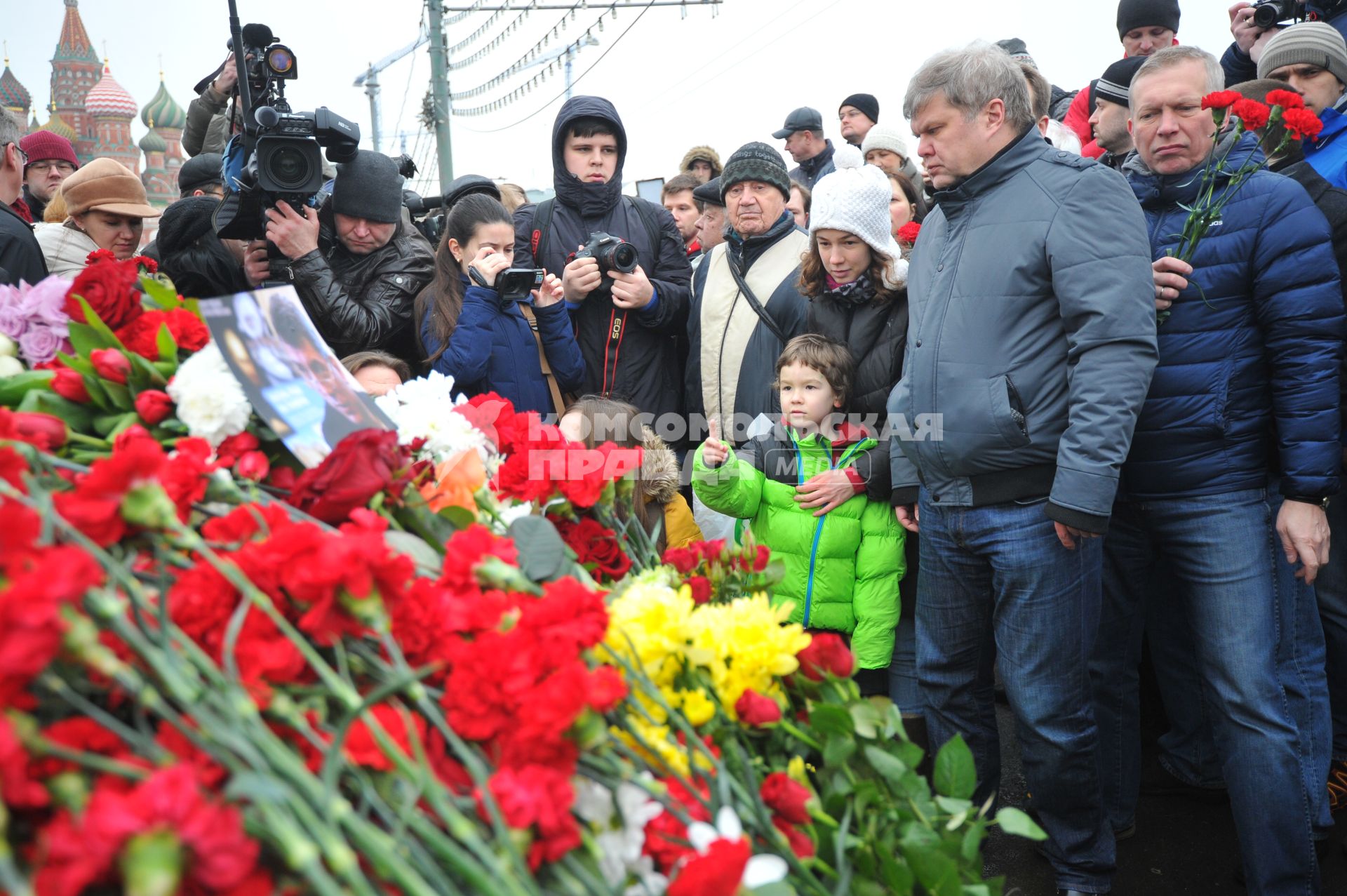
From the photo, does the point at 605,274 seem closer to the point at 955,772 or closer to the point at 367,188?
the point at 367,188

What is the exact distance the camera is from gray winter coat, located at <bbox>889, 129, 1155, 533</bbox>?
210 centimetres

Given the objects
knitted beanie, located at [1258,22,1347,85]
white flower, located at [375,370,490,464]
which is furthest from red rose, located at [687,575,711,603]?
knitted beanie, located at [1258,22,1347,85]

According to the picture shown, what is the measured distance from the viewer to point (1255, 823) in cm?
225

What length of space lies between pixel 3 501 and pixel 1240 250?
2.42 metres

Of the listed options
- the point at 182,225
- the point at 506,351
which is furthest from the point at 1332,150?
the point at 182,225

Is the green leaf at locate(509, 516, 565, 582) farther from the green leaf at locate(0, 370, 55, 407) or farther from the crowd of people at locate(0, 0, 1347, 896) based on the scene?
the crowd of people at locate(0, 0, 1347, 896)

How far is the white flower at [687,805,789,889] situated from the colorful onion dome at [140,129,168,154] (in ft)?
166

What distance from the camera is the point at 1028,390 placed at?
223cm

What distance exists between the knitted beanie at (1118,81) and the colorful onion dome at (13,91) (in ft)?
152

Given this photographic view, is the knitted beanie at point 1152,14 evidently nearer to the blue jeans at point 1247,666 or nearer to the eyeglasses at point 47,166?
the blue jeans at point 1247,666

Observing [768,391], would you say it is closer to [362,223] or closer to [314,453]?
[362,223]

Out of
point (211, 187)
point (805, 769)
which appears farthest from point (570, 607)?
point (211, 187)

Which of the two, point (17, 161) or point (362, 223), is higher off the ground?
point (17, 161)

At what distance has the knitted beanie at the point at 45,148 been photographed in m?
5.65
